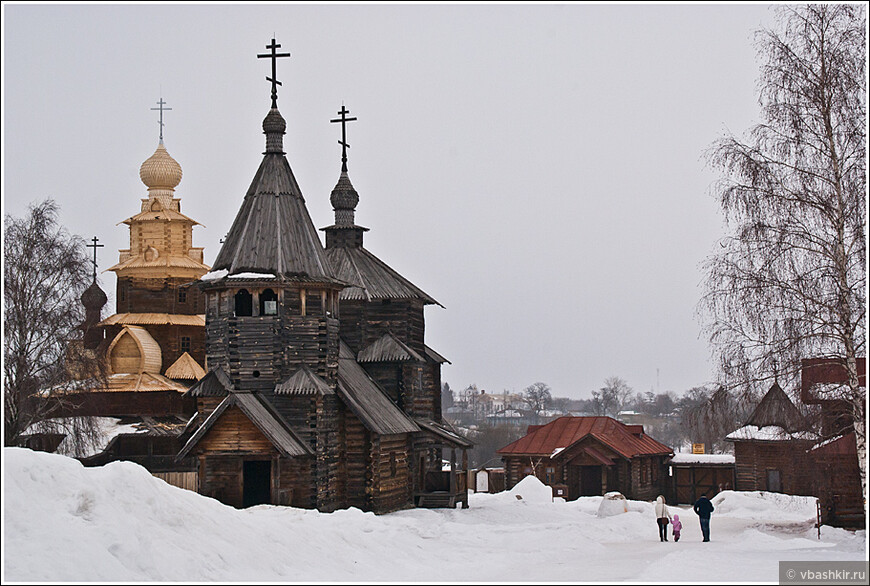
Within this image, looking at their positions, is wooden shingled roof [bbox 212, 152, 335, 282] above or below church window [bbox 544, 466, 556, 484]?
above

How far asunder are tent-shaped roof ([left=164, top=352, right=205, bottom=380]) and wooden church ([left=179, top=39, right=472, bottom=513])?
1909cm

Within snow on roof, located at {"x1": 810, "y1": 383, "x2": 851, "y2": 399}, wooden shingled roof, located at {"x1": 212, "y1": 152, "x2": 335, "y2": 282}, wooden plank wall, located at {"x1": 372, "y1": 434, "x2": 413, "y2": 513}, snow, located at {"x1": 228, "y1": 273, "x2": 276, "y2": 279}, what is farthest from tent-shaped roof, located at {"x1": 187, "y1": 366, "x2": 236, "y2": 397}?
snow on roof, located at {"x1": 810, "y1": 383, "x2": 851, "y2": 399}

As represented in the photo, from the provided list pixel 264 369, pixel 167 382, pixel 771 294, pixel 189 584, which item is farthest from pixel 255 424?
pixel 167 382

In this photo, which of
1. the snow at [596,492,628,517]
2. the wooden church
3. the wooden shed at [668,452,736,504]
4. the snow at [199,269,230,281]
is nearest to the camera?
the wooden church

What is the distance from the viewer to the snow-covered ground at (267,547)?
16281mm

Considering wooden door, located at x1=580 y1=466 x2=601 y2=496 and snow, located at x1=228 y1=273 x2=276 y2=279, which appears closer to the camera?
snow, located at x1=228 y1=273 x2=276 y2=279

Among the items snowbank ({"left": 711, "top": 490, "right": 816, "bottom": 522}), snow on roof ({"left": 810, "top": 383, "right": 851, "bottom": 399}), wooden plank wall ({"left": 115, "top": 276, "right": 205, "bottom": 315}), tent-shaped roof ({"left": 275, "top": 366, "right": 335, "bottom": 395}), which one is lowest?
snowbank ({"left": 711, "top": 490, "right": 816, "bottom": 522})

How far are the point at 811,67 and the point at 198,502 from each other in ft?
47.3

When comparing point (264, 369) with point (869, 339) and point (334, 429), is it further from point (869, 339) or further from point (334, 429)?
point (869, 339)

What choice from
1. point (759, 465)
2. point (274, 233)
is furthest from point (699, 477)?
point (274, 233)

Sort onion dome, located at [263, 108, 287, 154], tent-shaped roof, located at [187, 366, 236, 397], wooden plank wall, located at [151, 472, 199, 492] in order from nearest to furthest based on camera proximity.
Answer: tent-shaped roof, located at [187, 366, 236, 397]
onion dome, located at [263, 108, 287, 154]
wooden plank wall, located at [151, 472, 199, 492]

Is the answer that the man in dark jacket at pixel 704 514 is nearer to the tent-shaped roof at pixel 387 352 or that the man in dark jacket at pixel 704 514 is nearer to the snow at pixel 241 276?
the tent-shaped roof at pixel 387 352

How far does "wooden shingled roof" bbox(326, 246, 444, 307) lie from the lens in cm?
3638

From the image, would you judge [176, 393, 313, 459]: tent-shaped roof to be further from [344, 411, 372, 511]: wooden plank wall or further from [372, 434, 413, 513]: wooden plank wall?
[372, 434, 413, 513]: wooden plank wall
